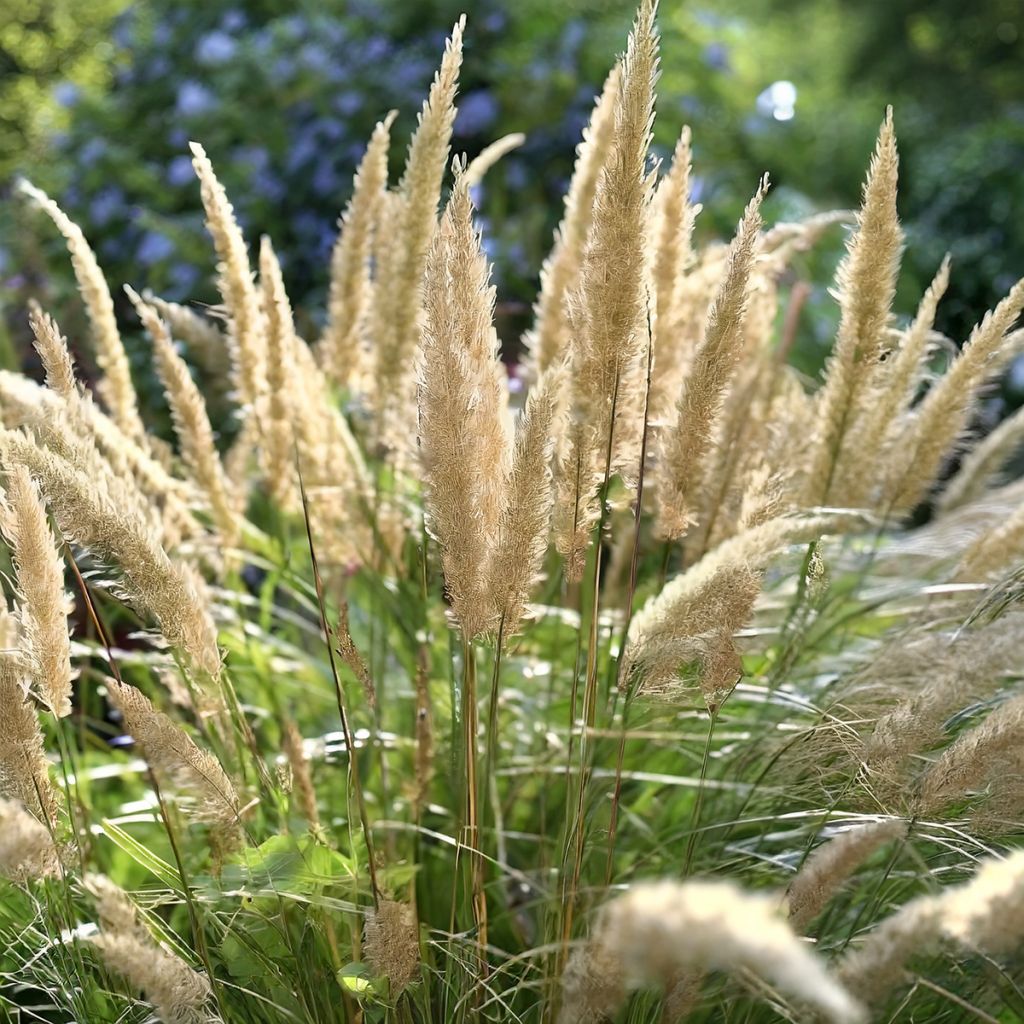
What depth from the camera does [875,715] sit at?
1179 mm

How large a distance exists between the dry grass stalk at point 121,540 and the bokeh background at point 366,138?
6.48 feet

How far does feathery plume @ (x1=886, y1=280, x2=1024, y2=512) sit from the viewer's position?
1280 millimetres

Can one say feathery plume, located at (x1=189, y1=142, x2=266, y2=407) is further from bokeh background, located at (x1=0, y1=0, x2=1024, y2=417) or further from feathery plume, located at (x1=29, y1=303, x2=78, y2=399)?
bokeh background, located at (x1=0, y1=0, x2=1024, y2=417)

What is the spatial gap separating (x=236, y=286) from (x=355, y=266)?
239 mm

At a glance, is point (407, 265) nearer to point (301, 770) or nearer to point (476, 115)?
point (301, 770)

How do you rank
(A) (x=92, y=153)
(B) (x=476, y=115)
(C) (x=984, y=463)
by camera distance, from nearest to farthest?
(C) (x=984, y=463)
(B) (x=476, y=115)
(A) (x=92, y=153)

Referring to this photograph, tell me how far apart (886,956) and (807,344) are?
3.05 metres

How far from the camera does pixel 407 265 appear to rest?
1.40m

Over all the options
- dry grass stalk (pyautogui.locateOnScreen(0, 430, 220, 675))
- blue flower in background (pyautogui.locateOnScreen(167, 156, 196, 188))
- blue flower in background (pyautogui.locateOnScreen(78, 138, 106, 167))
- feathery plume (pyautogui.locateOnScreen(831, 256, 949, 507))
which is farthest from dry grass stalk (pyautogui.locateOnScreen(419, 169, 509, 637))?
blue flower in background (pyautogui.locateOnScreen(78, 138, 106, 167))

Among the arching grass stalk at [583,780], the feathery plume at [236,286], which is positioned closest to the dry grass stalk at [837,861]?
the arching grass stalk at [583,780]

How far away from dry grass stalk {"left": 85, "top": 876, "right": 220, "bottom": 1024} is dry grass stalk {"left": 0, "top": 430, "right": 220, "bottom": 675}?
220 millimetres

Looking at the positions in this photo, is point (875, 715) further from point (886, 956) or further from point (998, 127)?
point (998, 127)

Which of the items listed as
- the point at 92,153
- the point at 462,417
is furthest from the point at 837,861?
the point at 92,153

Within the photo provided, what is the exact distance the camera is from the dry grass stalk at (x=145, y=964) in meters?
0.82
